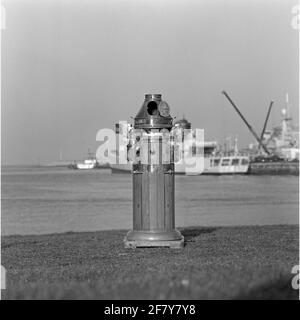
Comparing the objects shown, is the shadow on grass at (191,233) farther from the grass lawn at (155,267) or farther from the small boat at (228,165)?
the small boat at (228,165)

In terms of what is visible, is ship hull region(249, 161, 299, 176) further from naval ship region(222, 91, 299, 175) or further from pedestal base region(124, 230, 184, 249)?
pedestal base region(124, 230, 184, 249)

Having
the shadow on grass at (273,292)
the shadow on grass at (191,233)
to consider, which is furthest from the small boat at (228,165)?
the shadow on grass at (273,292)

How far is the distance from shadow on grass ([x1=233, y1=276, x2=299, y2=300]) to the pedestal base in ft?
13.9

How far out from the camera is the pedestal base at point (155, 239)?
41.1ft

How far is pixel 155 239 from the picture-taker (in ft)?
41.1

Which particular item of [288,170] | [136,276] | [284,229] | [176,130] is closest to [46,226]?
[284,229]

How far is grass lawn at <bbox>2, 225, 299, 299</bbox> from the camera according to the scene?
789cm

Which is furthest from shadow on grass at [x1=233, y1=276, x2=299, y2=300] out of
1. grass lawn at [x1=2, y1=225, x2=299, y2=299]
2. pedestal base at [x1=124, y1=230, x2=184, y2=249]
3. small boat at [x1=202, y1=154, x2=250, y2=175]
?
small boat at [x1=202, y1=154, x2=250, y2=175]

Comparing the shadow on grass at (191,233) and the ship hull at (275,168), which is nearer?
the shadow on grass at (191,233)

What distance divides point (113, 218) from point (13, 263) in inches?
727

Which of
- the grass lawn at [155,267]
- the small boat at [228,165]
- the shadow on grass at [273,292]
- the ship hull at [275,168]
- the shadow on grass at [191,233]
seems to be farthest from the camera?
the small boat at [228,165]

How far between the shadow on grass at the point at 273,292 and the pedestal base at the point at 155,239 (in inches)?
166

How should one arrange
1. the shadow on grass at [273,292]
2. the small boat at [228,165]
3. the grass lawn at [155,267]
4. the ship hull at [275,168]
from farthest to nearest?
the small boat at [228,165], the ship hull at [275,168], the grass lawn at [155,267], the shadow on grass at [273,292]

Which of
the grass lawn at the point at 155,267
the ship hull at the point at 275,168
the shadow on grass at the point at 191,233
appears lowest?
the ship hull at the point at 275,168
